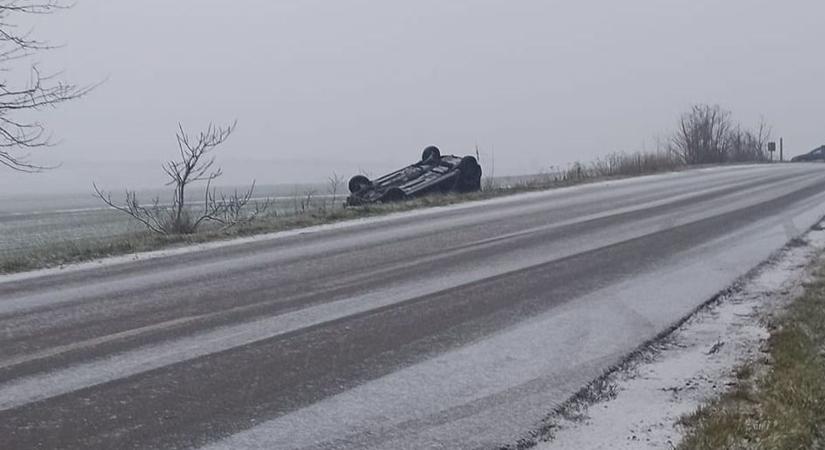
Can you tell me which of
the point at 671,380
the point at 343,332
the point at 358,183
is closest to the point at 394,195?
the point at 358,183

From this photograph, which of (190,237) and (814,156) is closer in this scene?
(190,237)

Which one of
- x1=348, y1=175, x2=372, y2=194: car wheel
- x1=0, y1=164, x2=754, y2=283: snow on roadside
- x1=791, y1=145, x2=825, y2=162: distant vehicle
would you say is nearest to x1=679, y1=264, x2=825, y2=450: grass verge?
x1=0, y1=164, x2=754, y2=283: snow on roadside

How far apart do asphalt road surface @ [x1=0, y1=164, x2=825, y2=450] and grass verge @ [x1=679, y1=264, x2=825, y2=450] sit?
986 millimetres

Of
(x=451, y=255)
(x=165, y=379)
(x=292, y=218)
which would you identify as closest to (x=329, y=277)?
(x=451, y=255)

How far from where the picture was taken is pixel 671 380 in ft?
19.8

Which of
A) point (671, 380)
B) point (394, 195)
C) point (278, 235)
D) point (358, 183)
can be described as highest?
point (358, 183)

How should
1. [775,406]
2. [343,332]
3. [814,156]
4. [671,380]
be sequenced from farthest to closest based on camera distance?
[814,156]
[343,332]
[671,380]
[775,406]

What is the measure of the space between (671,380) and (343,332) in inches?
105

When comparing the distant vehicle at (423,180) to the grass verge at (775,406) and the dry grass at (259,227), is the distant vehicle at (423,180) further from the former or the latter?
the grass verge at (775,406)

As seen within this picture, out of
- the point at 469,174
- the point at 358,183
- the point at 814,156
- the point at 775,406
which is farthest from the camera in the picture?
the point at 814,156

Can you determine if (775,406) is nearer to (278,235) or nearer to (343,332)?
(343,332)

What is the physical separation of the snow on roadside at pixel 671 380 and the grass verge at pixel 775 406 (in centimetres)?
13

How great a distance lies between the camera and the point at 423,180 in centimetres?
2150

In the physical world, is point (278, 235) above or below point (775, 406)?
above
